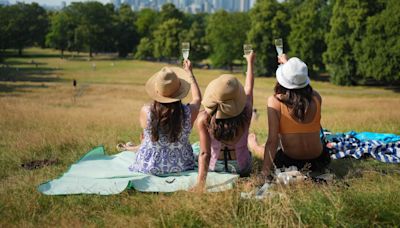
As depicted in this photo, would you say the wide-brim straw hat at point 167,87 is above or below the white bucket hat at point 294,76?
below

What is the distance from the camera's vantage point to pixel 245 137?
5.50 m

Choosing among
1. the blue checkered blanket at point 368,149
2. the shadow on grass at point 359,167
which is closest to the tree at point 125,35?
the blue checkered blanket at point 368,149

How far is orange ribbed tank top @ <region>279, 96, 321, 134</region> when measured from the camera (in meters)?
5.21

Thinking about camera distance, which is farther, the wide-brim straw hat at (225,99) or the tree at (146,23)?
the tree at (146,23)

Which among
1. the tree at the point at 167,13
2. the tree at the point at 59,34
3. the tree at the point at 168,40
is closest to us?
the tree at the point at 168,40

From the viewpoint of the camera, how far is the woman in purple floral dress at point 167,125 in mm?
5496

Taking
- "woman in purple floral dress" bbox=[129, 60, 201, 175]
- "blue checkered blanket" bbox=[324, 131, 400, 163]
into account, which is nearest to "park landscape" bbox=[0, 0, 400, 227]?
"blue checkered blanket" bbox=[324, 131, 400, 163]

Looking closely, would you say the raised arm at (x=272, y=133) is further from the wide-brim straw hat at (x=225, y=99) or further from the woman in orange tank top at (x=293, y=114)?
the wide-brim straw hat at (x=225, y=99)

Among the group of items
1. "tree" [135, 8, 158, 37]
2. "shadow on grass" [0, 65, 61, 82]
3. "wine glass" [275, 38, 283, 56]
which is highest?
"tree" [135, 8, 158, 37]

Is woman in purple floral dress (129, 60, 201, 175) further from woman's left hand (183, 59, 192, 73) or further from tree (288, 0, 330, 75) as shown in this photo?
tree (288, 0, 330, 75)

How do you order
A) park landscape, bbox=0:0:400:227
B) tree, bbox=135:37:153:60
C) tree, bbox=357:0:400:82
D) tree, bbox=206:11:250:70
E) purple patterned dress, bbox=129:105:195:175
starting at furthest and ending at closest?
tree, bbox=135:37:153:60, tree, bbox=206:11:250:70, tree, bbox=357:0:400:82, purple patterned dress, bbox=129:105:195:175, park landscape, bbox=0:0:400:227

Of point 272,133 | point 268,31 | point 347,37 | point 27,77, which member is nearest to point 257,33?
point 268,31

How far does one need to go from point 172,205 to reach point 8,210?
1.75 metres

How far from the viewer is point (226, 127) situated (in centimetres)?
520
